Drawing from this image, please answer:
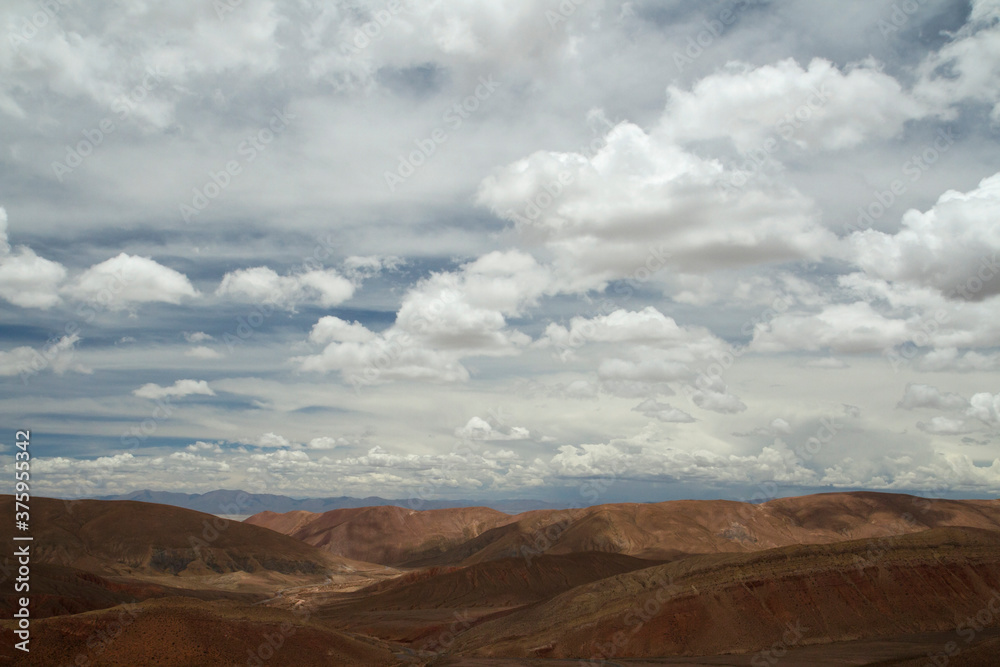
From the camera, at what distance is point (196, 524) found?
190 metres

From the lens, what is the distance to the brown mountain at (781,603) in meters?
61.2

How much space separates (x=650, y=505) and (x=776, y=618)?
140131 mm

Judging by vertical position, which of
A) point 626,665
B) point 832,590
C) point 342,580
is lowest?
point 342,580

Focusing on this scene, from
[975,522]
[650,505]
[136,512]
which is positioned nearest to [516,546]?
[650,505]

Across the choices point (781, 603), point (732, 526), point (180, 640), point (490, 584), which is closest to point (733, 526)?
point (732, 526)

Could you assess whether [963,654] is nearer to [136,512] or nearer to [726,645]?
[726,645]

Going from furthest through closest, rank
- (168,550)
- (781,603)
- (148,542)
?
(148,542), (168,550), (781,603)

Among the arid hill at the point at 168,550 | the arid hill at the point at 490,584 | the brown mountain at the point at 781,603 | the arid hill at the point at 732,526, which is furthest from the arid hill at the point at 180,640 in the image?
the arid hill at the point at 732,526

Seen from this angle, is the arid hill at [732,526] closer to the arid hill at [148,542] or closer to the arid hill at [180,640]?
the arid hill at [148,542]

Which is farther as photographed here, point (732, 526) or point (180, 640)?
point (732, 526)

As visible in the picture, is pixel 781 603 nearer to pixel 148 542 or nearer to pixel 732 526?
pixel 732 526

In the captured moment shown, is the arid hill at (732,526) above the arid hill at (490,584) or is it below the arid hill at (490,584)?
above

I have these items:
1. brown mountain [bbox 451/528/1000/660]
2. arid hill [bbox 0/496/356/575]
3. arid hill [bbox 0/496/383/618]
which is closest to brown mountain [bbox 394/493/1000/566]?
arid hill [bbox 0/496/383/618]

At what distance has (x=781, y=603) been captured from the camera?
63.3 meters
